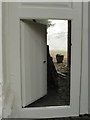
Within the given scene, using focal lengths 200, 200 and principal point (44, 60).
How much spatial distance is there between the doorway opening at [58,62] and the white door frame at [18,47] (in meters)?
0.08

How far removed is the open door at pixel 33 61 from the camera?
284 cm

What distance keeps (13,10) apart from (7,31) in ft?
0.98

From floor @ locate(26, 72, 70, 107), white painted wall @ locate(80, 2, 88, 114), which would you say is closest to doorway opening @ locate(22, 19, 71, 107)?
floor @ locate(26, 72, 70, 107)

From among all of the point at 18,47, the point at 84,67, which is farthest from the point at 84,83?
the point at 18,47

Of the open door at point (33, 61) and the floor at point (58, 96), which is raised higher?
the open door at point (33, 61)

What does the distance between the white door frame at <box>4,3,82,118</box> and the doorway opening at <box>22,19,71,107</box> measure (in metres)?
0.08

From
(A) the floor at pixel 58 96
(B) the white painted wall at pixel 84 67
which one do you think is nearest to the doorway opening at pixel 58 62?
(A) the floor at pixel 58 96

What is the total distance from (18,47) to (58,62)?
0.65 metres

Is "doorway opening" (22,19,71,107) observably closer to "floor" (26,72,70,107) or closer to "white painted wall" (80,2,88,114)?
"floor" (26,72,70,107)

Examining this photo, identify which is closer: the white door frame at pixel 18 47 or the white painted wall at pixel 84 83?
the white door frame at pixel 18 47

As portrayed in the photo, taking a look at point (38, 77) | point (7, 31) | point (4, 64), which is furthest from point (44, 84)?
point (7, 31)

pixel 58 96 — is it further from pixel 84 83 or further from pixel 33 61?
pixel 33 61

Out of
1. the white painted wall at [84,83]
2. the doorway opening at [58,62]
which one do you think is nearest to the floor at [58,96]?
the doorway opening at [58,62]

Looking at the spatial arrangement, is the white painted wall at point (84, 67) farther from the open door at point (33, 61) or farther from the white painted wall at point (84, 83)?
the open door at point (33, 61)
